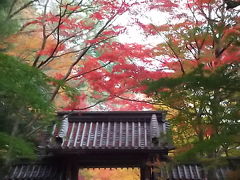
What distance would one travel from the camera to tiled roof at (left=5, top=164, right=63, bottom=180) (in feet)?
32.1

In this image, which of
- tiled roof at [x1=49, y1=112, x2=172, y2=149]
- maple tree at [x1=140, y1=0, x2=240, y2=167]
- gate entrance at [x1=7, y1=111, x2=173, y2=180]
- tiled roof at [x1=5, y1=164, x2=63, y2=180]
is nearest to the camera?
maple tree at [x1=140, y1=0, x2=240, y2=167]

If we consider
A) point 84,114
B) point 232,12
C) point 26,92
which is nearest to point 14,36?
point 84,114

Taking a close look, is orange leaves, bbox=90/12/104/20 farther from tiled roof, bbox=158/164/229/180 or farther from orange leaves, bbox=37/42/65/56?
tiled roof, bbox=158/164/229/180

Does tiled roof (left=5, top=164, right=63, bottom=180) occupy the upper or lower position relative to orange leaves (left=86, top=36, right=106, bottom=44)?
lower

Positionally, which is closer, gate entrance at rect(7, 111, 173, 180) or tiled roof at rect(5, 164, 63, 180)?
gate entrance at rect(7, 111, 173, 180)

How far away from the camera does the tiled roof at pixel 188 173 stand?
9866mm

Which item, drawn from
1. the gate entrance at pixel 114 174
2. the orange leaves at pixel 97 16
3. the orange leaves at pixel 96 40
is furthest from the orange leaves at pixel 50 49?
the gate entrance at pixel 114 174

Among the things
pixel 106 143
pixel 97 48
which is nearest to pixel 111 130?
pixel 106 143

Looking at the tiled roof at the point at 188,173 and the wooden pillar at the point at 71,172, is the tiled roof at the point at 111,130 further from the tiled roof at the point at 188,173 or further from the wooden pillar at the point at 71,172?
the tiled roof at the point at 188,173

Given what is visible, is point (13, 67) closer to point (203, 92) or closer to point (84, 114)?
point (203, 92)

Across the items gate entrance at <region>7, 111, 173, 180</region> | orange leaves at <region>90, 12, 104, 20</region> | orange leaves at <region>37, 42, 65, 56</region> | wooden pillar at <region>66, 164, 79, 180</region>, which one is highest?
orange leaves at <region>90, 12, 104, 20</region>

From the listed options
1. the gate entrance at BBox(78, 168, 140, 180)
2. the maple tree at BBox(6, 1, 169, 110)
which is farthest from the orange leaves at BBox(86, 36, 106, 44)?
the gate entrance at BBox(78, 168, 140, 180)

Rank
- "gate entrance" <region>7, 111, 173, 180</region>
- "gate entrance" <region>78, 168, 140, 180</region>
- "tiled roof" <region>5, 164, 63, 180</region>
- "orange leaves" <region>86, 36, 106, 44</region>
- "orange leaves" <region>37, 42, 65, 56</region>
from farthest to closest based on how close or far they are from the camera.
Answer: "gate entrance" <region>78, 168, 140, 180</region> → "tiled roof" <region>5, 164, 63, 180</region> → "orange leaves" <region>86, 36, 106, 44</region> → "orange leaves" <region>37, 42, 65, 56</region> → "gate entrance" <region>7, 111, 173, 180</region>

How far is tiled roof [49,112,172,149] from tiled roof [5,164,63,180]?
42.7 inches
